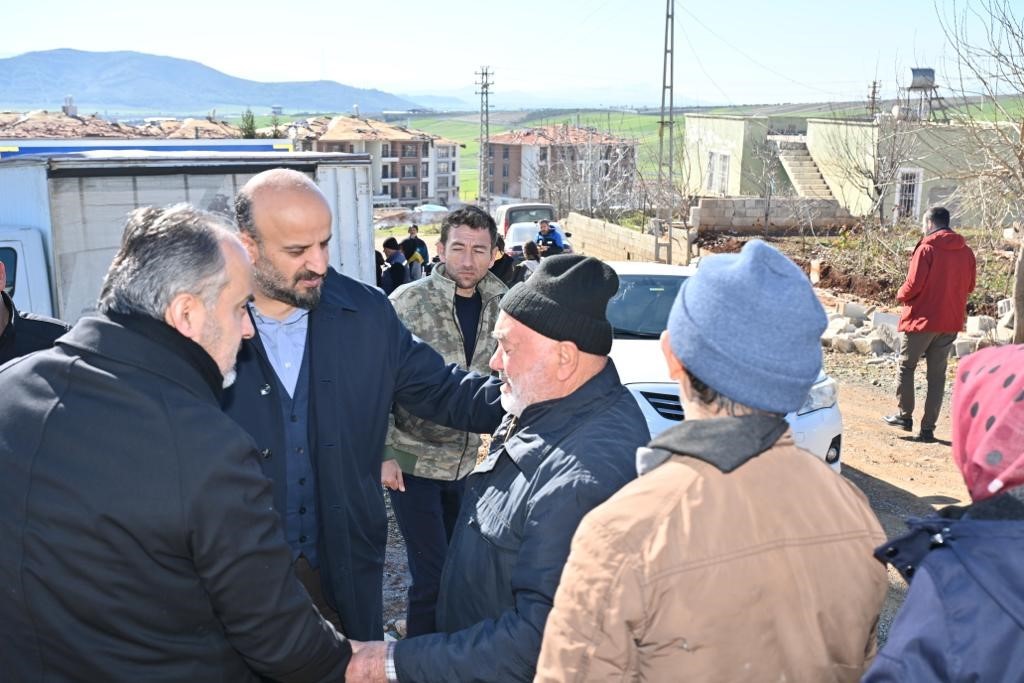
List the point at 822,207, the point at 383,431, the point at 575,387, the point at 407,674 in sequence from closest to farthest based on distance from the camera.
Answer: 1. the point at 407,674
2. the point at 575,387
3. the point at 383,431
4. the point at 822,207

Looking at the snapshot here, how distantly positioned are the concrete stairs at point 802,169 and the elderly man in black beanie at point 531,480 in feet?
116

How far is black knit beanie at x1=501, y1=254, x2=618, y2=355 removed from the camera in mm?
2520

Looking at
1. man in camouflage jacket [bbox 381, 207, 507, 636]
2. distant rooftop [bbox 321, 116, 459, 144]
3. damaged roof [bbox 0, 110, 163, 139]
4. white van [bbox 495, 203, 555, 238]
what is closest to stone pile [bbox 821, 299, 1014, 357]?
man in camouflage jacket [bbox 381, 207, 507, 636]

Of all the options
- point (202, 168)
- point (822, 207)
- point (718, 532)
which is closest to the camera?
point (718, 532)

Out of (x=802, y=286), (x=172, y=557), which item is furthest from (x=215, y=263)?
(x=802, y=286)

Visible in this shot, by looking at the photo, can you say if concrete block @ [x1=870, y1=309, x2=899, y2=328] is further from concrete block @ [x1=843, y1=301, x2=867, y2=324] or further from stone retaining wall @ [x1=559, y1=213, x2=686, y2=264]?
stone retaining wall @ [x1=559, y1=213, x2=686, y2=264]

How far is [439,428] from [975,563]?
301cm

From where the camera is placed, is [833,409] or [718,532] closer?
[718,532]

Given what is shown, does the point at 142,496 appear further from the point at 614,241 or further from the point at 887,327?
the point at 614,241

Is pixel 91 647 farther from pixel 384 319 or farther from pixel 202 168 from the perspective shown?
pixel 202 168

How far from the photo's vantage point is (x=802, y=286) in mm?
1738

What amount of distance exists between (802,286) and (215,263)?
127 cm

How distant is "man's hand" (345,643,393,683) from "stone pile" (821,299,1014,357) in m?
8.78

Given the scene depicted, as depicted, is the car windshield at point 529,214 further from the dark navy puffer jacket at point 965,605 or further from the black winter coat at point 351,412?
the dark navy puffer jacket at point 965,605
